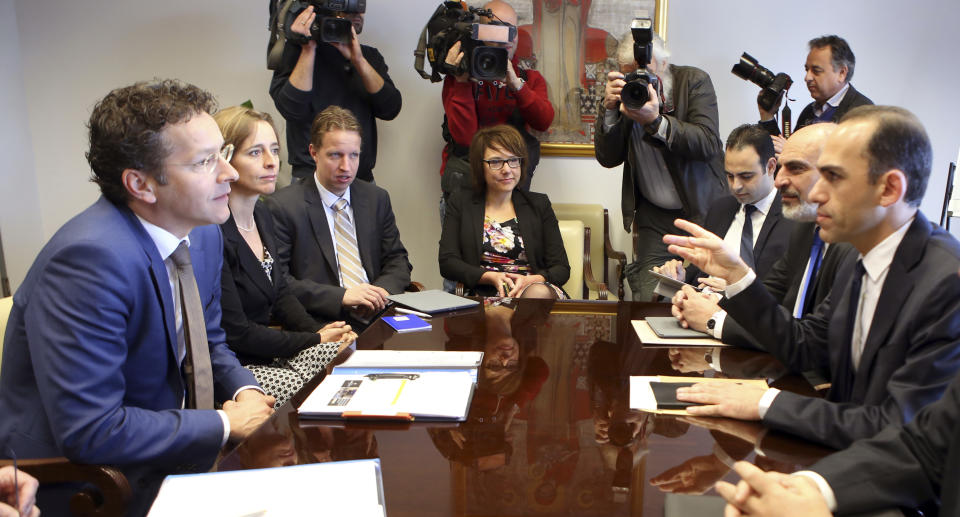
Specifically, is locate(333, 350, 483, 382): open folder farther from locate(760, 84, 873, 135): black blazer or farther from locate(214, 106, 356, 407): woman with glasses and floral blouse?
locate(760, 84, 873, 135): black blazer

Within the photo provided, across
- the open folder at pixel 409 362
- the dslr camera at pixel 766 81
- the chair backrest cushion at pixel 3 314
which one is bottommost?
the open folder at pixel 409 362

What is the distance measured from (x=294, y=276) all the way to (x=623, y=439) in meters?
2.10

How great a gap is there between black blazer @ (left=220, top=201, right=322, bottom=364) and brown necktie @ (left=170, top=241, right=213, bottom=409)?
24.3 inches

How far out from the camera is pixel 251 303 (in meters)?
2.52

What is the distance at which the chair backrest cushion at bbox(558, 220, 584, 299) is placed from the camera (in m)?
3.82

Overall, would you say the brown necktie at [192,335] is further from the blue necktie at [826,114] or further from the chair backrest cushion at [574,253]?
the blue necktie at [826,114]

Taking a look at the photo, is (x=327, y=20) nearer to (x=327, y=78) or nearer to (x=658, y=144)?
(x=327, y=78)

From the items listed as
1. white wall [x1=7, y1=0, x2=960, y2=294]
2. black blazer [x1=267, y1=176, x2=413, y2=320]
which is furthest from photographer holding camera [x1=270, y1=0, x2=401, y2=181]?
black blazer [x1=267, y1=176, x2=413, y2=320]

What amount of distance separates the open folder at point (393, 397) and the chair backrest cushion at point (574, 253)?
7.14ft

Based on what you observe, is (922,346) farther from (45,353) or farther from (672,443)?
(45,353)

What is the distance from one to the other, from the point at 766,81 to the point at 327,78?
2.40 meters

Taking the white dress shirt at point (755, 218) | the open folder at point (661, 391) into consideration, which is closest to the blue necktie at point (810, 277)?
the open folder at point (661, 391)

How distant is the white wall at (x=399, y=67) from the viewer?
4.39 meters

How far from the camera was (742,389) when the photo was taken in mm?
1497
